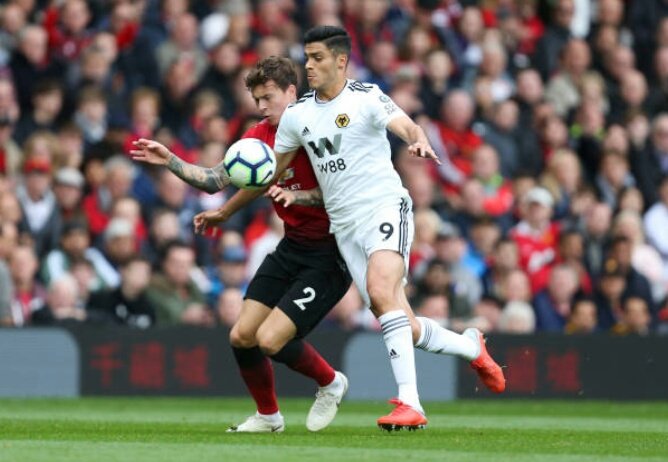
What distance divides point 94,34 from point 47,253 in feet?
9.27

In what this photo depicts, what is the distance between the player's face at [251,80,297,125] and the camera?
36.2 feet

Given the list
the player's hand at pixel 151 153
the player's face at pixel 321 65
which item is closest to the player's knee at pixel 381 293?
the player's face at pixel 321 65

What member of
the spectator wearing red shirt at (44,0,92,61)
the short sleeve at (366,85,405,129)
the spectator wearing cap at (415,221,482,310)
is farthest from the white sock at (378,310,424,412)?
the spectator wearing red shirt at (44,0,92,61)

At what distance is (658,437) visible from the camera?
11.2 metres

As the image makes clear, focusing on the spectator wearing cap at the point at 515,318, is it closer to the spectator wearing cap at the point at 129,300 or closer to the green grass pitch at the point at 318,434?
the green grass pitch at the point at 318,434

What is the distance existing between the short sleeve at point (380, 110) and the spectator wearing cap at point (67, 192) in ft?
21.0

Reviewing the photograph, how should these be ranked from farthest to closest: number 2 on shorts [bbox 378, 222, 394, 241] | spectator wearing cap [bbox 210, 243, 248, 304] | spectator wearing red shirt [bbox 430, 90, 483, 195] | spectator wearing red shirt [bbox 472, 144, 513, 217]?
spectator wearing red shirt [bbox 430, 90, 483, 195]
spectator wearing red shirt [bbox 472, 144, 513, 217]
spectator wearing cap [bbox 210, 243, 248, 304]
number 2 on shorts [bbox 378, 222, 394, 241]

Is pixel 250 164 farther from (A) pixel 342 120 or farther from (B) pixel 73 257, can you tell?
(B) pixel 73 257

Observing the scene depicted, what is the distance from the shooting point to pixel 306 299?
10.9 metres

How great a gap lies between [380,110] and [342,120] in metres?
0.26

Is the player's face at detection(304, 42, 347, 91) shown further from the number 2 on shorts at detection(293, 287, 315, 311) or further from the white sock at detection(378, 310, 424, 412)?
the white sock at detection(378, 310, 424, 412)

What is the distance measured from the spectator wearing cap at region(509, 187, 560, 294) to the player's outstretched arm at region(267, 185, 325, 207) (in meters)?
7.35

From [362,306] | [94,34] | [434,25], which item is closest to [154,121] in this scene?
[94,34]

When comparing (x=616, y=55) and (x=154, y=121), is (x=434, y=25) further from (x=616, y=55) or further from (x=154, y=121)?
(x=154, y=121)
